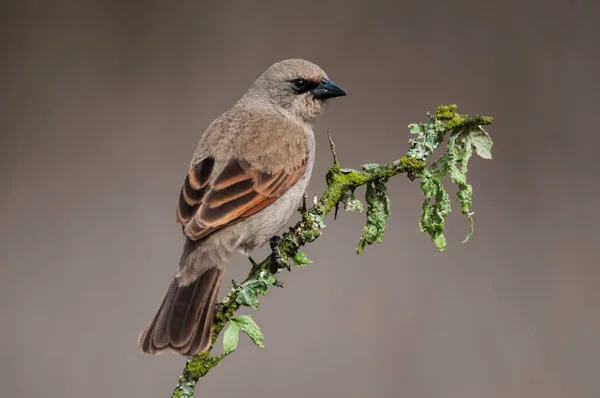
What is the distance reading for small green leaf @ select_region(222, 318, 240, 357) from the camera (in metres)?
1.14

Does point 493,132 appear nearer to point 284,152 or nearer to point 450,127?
point 284,152

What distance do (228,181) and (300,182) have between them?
271 millimetres

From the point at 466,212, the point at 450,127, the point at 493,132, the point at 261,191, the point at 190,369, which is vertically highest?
the point at 493,132

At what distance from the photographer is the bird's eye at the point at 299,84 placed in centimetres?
215

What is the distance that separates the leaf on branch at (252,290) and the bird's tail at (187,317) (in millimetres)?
104

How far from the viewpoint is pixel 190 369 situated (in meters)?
1.12

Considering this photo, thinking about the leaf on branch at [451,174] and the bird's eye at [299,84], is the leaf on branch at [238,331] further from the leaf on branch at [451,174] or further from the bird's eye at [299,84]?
the bird's eye at [299,84]

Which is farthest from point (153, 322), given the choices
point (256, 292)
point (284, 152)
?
point (284, 152)

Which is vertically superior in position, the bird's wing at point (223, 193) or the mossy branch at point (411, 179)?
the bird's wing at point (223, 193)

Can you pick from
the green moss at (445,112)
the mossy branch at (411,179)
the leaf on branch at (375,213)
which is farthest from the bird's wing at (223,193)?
the green moss at (445,112)

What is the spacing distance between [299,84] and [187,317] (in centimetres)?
98

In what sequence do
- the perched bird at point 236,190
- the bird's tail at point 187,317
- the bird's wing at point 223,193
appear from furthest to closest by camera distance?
the bird's wing at point 223,193 < the perched bird at point 236,190 < the bird's tail at point 187,317

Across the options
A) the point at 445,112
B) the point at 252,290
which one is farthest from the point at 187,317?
the point at 445,112

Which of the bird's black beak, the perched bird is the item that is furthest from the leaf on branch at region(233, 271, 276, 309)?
the bird's black beak
